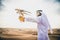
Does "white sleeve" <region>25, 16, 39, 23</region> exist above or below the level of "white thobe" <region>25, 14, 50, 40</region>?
above

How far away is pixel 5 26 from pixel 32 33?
0.24 metres

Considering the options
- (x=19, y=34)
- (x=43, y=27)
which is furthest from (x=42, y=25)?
(x=19, y=34)

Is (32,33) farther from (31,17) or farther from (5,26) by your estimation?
(5,26)

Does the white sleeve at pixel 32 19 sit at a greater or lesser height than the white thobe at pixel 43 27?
greater

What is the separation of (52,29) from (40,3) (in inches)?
9.8

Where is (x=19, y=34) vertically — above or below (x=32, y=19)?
below

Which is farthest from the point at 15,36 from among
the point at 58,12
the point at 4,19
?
the point at 58,12

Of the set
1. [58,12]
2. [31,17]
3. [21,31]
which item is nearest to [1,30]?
[21,31]

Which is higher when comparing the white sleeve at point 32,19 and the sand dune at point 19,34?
the white sleeve at point 32,19

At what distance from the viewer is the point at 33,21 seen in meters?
1.55

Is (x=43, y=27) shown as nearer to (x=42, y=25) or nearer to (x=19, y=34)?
(x=42, y=25)

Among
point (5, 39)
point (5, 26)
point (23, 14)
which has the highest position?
point (23, 14)

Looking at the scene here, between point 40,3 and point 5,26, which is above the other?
point 40,3

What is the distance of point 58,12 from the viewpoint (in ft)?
5.09
